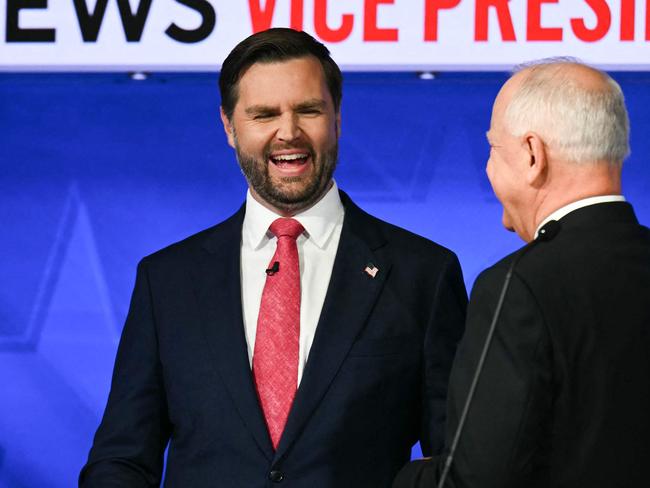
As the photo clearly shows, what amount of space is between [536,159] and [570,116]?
0.25ft

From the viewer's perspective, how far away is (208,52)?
321 centimetres

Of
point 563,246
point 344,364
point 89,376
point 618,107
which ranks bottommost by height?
point 89,376

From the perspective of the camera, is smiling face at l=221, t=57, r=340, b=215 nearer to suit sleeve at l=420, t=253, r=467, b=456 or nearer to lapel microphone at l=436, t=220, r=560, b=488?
suit sleeve at l=420, t=253, r=467, b=456

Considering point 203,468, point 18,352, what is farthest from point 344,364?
point 18,352

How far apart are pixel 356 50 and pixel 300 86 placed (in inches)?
34.7

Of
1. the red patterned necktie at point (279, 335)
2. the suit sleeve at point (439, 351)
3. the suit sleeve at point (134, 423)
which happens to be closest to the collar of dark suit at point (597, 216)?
the suit sleeve at point (439, 351)

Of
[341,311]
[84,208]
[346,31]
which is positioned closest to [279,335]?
[341,311]

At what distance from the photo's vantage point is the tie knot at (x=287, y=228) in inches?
89.6

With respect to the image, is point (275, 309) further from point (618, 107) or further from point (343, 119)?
point (343, 119)

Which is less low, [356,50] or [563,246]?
[356,50]

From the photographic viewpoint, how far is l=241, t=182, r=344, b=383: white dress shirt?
2.26 m

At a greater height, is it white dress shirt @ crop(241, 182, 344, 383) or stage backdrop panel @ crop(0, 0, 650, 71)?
stage backdrop panel @ crop(0, 0, 650, 71)

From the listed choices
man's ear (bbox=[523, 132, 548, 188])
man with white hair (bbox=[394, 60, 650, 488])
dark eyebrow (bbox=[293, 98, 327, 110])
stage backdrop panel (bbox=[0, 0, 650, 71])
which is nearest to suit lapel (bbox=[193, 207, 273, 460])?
dark eyebrow (bbox=[293, 98, 327, 110])

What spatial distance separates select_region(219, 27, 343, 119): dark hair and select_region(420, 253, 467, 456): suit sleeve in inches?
17.1
